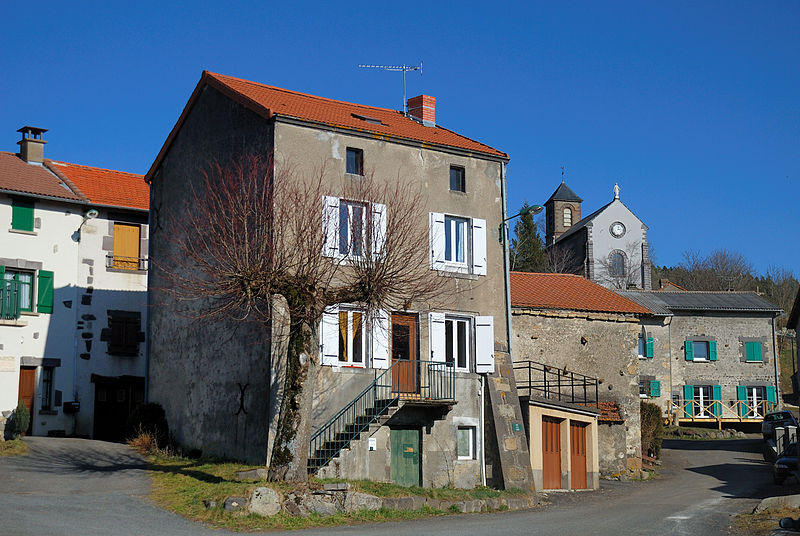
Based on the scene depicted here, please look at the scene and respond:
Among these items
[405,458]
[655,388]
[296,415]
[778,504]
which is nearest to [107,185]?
[405,458]

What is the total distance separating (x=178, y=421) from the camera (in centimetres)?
2420

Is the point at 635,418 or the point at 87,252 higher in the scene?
the point at 87,252

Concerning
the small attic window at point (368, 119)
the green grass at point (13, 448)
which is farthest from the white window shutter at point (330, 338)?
the green grass at point (13, 448)

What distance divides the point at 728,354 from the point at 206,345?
1331 inches

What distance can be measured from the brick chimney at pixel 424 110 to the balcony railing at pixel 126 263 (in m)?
10.5

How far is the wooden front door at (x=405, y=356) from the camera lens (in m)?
21.6

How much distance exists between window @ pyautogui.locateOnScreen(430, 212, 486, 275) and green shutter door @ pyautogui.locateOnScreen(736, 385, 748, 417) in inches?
1183

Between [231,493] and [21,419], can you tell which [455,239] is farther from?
[21,419]

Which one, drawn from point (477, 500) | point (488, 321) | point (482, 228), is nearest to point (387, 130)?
point (482, 228)

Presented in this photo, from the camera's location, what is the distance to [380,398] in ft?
69.2

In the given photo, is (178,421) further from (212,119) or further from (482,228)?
(482,228)

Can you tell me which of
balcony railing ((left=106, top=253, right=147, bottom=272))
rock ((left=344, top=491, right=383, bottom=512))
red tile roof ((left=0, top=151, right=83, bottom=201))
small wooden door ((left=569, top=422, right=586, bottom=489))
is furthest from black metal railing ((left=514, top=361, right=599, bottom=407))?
red tile roof ((left=0, top=151, right=83, bottom=201))

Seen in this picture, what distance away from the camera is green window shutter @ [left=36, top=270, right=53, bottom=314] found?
1102 inches

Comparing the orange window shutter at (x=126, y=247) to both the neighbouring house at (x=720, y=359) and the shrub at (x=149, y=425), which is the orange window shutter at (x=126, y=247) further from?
the neighbouring house at (x=720, y=359)
